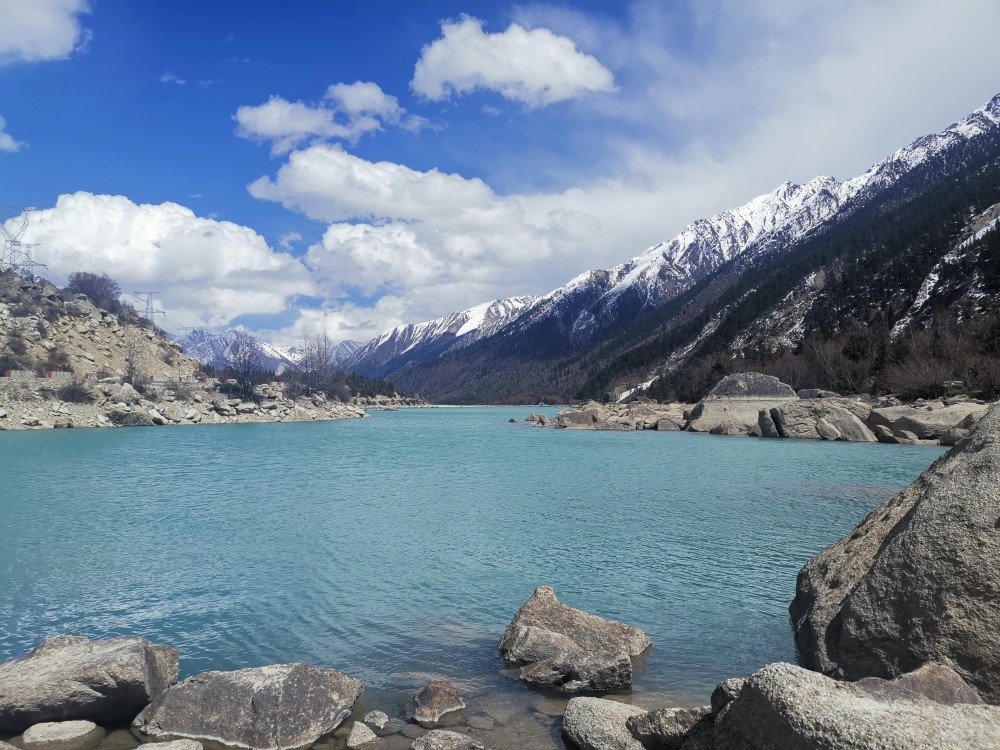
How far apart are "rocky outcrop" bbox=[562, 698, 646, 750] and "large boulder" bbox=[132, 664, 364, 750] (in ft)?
10.9

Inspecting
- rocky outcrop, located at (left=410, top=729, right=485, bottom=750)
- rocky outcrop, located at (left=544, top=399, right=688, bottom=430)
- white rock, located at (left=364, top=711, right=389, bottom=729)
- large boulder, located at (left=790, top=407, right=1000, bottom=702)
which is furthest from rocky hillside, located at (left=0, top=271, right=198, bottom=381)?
large boulder, located at (left=790, top=407, right=1000, bottom=702)

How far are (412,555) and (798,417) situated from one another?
5210 centimetres

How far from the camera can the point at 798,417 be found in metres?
60.2

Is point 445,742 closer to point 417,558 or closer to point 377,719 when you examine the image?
point 377,719

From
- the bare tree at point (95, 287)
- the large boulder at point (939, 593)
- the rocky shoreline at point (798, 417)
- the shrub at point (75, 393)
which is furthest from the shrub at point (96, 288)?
the large boulder at point (939, 593)

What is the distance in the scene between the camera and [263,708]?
8.81m

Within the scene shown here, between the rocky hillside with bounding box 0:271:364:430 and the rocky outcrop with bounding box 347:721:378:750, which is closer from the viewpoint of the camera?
the rocky outcrop with bounding box 347:721:378:750

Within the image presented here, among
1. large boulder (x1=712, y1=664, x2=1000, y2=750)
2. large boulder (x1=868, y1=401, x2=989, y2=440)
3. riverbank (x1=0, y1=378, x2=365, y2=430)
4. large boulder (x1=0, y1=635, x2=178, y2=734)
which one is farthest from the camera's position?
riverbank (x1=0, y1=378, x2=365, y2=430)

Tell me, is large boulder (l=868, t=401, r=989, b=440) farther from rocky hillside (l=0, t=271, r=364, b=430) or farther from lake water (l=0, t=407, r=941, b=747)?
rocky hillside (l=0, t=271, r=364, b=430)

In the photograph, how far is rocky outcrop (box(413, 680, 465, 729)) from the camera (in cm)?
Answer: 904

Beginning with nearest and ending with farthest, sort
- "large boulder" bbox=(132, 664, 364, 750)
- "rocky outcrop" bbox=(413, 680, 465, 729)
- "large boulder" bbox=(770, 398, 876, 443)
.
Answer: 1. "large boulder" bbox=(132, 664, 364, 750)
2. "rocky outcrop" bbox=(413, 680, 465, 729)
3. "large boulder" bbox=(770, 398, 876, 443)

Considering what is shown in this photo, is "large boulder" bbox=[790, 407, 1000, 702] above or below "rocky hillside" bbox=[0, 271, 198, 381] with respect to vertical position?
below

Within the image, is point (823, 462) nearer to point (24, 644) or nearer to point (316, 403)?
point (24, 644)

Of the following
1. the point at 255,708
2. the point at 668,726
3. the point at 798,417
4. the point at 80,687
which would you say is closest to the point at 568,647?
the point at 668,726
